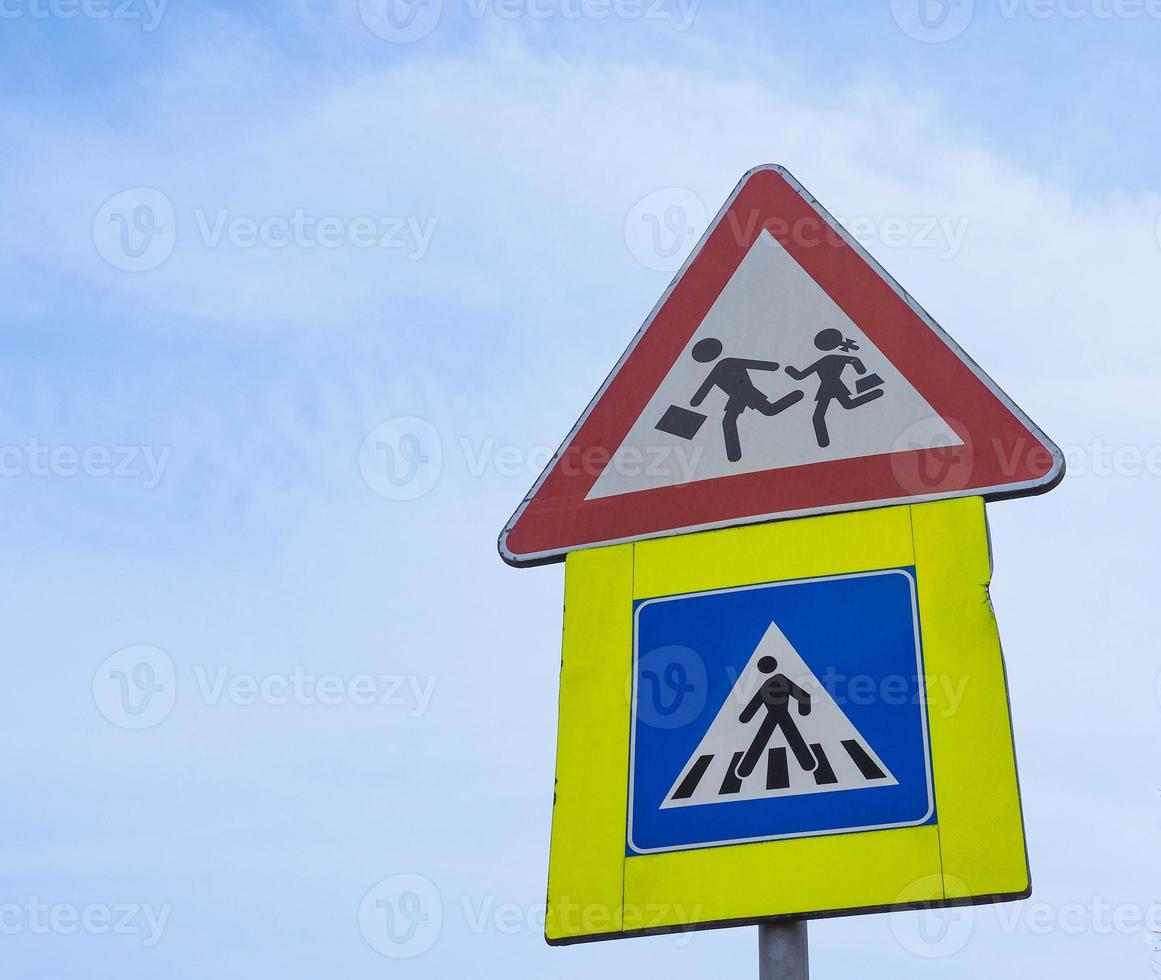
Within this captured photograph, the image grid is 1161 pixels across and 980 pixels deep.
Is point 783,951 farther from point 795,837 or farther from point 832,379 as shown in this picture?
point 832,379

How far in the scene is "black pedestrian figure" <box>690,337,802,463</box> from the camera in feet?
7.24

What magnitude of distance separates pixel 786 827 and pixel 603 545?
0.57 meters

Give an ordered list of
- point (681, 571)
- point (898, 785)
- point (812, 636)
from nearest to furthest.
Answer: point (898, 785) < point (812, 636) < point (681, 571)

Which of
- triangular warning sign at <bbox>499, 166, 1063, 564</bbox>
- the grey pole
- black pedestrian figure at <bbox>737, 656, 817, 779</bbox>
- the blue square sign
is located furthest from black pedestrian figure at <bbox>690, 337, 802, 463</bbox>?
the grey pole

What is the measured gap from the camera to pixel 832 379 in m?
2.21

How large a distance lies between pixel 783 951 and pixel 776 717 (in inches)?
12.7

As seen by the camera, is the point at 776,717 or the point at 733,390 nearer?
the point at 776,717

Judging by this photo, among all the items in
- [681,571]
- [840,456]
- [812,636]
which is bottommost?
[812,636]

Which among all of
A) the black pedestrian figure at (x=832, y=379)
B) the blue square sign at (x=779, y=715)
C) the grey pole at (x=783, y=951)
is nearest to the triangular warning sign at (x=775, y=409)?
the black pedestrian figure at (x=832, y=379)

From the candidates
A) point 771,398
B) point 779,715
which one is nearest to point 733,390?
point 771,398

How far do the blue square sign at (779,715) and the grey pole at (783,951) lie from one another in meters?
0.12

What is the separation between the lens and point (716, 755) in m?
1.95

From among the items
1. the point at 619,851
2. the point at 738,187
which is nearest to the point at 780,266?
the point at 738,187

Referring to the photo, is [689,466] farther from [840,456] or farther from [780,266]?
[780,266]
